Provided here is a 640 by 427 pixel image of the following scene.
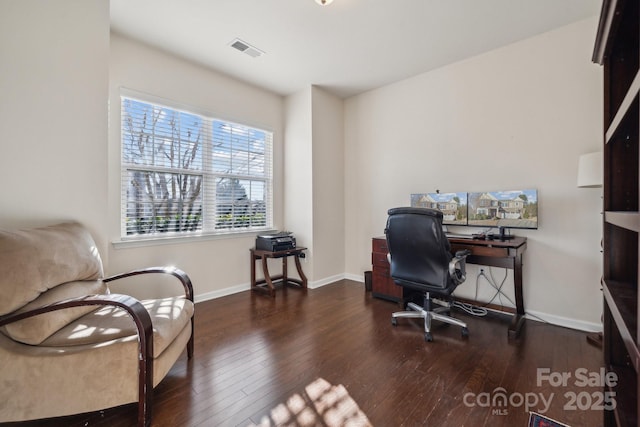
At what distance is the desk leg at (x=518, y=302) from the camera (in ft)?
7.63

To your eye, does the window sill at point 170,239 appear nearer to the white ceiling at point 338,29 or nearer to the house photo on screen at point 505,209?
the white ceiling at point 338,29

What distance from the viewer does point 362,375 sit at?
1.83 m

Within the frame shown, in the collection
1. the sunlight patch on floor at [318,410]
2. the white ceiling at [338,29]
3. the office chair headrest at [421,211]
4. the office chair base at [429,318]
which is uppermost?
the white ceiling at [338,29]

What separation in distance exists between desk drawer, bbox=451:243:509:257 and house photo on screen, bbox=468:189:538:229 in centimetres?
43

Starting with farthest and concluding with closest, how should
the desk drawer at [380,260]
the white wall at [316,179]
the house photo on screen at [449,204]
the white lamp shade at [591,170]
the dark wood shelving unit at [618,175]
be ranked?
the white wall at [316,179] < the desk drawer at [380,260] < the house photo on screen at [449,204] < the white lamp shade at [591,170] < the dark wood shelving unit at [618,175]

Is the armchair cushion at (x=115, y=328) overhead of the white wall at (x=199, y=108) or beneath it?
beneath

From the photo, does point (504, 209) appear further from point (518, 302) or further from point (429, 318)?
point (429, 318)

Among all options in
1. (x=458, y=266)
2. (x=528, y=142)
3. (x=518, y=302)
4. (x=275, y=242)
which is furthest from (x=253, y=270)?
(x=528, y=142)

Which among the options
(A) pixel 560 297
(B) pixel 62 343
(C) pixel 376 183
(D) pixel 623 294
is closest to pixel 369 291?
(C) pixel 376 183

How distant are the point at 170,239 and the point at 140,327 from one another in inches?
73.3

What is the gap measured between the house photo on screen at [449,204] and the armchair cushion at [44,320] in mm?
3167

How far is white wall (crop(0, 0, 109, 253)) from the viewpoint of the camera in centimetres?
174

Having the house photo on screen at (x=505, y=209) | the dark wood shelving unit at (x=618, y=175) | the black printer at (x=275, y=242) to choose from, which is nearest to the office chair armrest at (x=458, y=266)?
the house photo on screen at (x=505, y=209)

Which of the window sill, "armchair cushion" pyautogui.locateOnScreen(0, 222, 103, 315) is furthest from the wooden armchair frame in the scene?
the window sill
